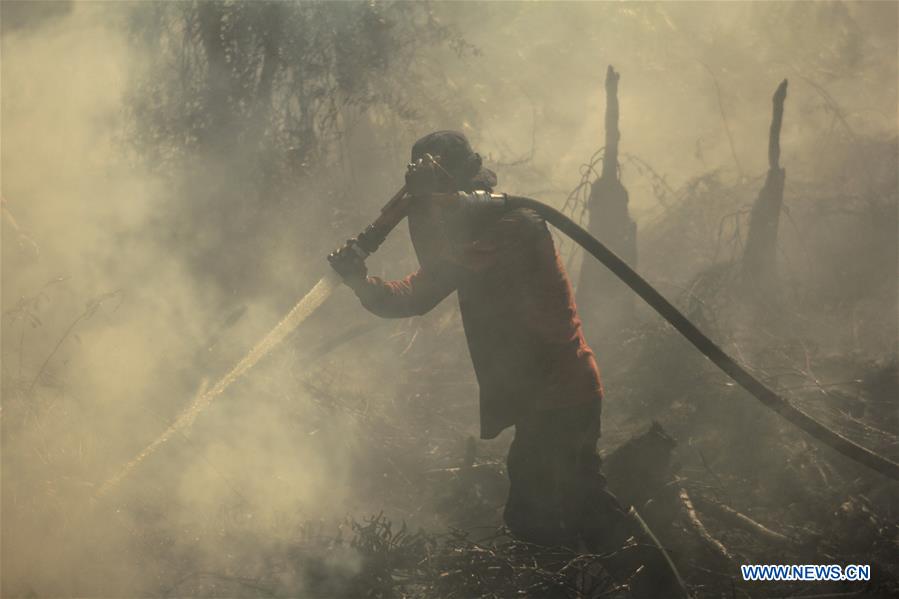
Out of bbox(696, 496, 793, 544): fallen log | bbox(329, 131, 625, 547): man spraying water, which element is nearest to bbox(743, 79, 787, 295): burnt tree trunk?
bbox(696, 496, 793, 544): fallen log

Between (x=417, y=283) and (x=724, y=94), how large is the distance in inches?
→ 508

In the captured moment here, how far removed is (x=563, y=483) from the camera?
353 cm

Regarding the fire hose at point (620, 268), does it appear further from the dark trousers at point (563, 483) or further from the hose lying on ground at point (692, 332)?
the dark trousers at point (563, 483)

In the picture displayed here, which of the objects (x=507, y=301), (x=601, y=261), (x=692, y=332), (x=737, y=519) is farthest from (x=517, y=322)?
(x=737, y=519)

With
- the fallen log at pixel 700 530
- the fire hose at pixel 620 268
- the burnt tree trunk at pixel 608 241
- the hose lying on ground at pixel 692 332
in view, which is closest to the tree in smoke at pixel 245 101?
the burnt tree trunk at pixel 608 241

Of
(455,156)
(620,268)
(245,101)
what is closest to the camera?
(455,156)

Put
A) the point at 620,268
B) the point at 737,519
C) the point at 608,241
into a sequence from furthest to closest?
1. the point at 608,241
2. the point at 737,519
3. the point at 620,268

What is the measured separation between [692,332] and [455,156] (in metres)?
1.42

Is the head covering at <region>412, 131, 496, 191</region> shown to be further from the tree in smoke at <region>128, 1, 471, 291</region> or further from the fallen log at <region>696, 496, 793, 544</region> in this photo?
the tree in smoke at <region>128, 1, 471, 291</region>

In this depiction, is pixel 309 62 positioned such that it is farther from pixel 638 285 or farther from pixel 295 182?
pixel 638 285

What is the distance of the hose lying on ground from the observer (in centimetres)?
360

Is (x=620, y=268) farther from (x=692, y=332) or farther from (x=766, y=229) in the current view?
(x=766, y=229)
